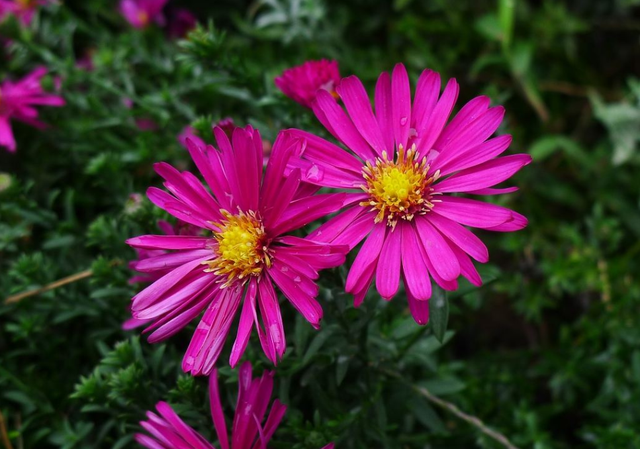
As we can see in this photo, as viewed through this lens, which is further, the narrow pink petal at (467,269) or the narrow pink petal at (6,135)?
the narrow pink petal at (6,135)

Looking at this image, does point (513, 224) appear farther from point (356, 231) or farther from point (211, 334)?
point (211, 334)

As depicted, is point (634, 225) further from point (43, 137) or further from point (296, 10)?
point (43, 137)

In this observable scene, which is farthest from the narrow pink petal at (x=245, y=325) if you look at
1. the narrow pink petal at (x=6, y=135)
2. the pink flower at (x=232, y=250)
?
the narrow pink petal at (x=6, y=135)

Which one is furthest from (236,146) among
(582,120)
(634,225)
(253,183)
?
(582,120)

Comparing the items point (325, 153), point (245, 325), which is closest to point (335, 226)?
point (325, 153)

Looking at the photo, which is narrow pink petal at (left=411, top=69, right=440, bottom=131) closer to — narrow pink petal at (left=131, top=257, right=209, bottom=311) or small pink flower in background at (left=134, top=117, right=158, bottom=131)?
narrow pink petal at (left=131, top=257, right=209, bottom=311)

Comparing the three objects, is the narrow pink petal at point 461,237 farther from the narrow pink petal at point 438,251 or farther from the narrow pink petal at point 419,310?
the narrow pink petal at point 419,310
